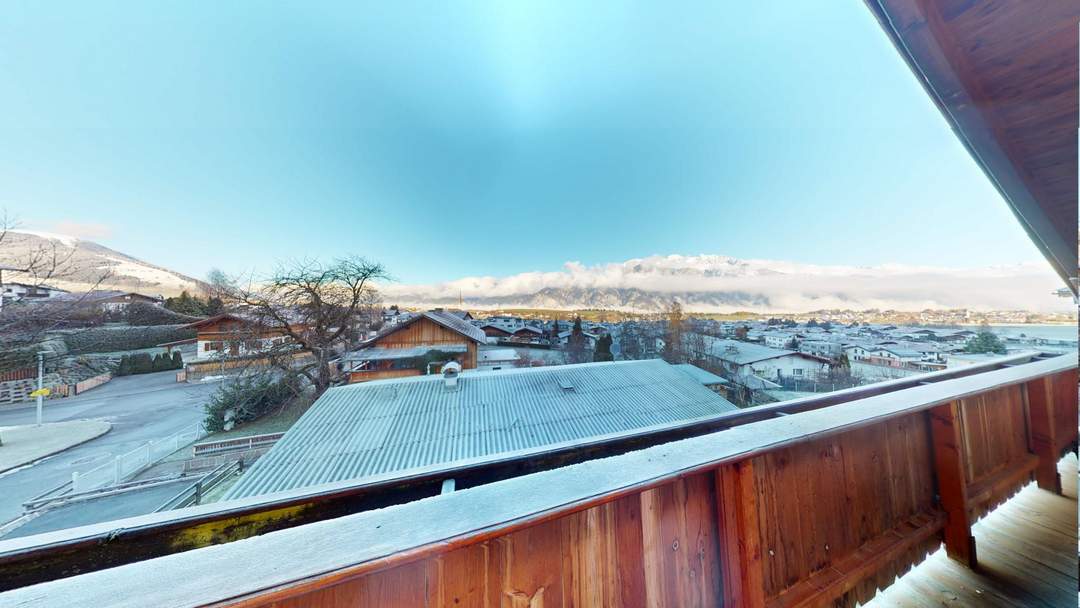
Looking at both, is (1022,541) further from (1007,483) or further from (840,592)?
(840,592)

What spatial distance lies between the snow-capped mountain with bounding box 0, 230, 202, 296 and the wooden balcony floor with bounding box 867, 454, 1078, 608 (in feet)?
26.1

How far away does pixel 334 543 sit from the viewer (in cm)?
40

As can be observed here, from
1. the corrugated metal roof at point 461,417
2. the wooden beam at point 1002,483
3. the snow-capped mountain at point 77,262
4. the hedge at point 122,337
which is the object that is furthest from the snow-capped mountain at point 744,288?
the snow-capped mountain at point 77,262

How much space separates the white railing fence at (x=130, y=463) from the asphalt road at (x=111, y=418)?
161 millimetres

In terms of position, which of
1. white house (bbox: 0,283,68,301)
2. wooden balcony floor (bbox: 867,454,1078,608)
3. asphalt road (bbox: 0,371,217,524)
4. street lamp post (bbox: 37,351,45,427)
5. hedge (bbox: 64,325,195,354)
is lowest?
asphalt road (bbox: 0,371,217,524)

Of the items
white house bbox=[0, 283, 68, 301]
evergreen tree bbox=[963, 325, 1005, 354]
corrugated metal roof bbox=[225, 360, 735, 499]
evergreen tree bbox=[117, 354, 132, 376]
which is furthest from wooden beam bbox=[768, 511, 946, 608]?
evergreen tree bbox=[117, 354, 132, 376]

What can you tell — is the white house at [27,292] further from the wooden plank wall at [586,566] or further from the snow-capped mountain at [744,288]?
the snow-capped mountain at [744,288]

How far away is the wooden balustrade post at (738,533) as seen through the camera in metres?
0.73

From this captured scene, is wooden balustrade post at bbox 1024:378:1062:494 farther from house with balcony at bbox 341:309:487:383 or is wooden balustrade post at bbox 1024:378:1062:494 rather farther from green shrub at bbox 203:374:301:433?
green shrub at bbox 203:374:301:433

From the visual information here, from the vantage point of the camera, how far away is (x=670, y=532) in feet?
2.32

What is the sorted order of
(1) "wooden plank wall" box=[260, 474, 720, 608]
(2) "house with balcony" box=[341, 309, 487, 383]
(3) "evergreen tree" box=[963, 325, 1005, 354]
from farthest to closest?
1. (2) "house with balcony" box=[341, 309, 487, 383]
2. (3) "evergreen tree" box=[963, 325, 1005, 354]
3. (1) "wooden plank wall" box=[260, 474, 720, 608]

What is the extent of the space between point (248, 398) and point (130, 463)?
112 inches

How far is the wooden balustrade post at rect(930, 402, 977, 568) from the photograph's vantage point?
1150 mm

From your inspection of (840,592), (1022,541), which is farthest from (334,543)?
(1022,541)
